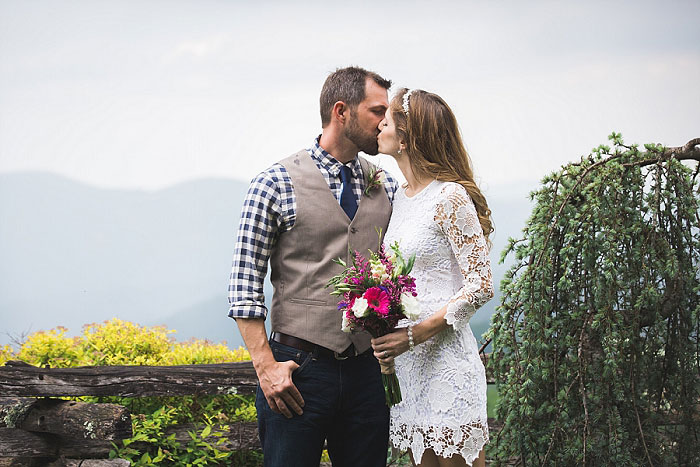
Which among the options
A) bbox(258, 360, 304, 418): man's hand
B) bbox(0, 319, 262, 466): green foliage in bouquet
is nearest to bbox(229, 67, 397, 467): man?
bbox(258, 360, 304, 418): man's hand

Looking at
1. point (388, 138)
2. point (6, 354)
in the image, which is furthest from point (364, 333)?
point (6, 354)

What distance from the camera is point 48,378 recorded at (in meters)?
3.70

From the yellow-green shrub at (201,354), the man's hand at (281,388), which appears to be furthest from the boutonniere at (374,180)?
the yellow-green shrub at (201,354)

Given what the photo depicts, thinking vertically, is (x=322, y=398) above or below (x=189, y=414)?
above

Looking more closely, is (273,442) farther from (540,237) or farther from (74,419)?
(74,419)

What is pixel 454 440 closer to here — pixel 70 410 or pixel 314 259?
pixel 314 259

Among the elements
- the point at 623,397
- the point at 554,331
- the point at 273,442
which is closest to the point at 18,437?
the point at 273,442

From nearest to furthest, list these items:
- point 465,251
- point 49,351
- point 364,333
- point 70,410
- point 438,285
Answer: point 465,251 < point 438,285 < point 364,333 < point 70,410 < point 49,351

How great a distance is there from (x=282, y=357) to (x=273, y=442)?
288mm

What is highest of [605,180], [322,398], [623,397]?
[605,180]

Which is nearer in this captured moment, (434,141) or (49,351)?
(434,141)

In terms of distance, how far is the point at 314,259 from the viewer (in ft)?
7.72

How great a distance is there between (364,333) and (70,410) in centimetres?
206

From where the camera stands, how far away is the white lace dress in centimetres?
217
